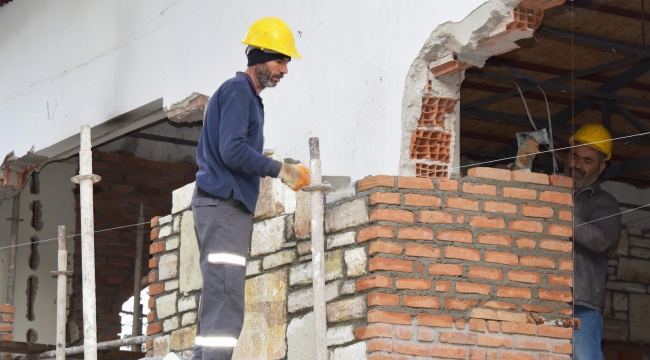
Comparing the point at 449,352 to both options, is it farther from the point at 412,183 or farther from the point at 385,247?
the point at 412,183

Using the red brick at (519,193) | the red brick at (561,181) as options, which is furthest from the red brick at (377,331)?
the red brick at (561,181)

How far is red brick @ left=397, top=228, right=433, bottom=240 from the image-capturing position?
215 inches

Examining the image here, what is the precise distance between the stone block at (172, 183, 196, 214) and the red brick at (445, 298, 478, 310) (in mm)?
2113

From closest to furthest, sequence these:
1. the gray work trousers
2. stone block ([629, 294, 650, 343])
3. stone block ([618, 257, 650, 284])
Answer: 1. the gray work trousers
2. stone block ([629, 294, 650, 343])
3. stone block ([618, 257, 650, 284])

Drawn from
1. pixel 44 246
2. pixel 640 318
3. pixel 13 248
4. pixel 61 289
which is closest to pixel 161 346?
pixel 61 289

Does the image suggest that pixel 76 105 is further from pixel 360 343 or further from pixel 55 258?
pixel 360 343

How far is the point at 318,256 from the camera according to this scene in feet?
17.6

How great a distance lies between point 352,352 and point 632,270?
424cm

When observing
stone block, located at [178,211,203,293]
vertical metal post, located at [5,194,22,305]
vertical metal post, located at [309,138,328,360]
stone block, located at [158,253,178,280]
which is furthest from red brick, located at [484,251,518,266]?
vertical metal post, located at [5,194,22,305]

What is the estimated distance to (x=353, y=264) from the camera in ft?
18.2

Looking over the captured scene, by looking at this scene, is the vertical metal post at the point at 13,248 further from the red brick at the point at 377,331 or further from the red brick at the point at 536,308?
the red brick at the point at 536,308

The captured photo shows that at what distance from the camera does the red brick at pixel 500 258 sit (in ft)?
18.3

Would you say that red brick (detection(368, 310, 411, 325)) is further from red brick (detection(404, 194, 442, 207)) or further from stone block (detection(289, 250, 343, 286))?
red brick (detection(404, 194, 442, 207))

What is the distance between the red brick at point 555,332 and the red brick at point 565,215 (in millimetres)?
568
